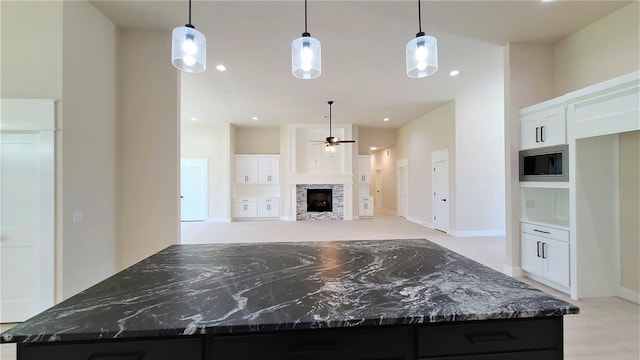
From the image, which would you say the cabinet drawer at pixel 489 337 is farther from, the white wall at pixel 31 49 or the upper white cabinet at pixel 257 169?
the upper white cabinet at pixel 257 169

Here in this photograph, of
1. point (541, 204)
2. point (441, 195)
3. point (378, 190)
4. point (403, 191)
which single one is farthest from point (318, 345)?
point (378, 190)

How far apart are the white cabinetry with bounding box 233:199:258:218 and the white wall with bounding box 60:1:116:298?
6.45 meters

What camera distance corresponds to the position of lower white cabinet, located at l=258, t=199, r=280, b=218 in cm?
1020

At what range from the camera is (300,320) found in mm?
968

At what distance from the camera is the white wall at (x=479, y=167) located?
714cm

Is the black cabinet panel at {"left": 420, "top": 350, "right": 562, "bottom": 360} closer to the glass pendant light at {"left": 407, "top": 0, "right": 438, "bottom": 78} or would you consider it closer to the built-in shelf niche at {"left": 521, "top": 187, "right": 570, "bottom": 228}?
the glass pendant light at {"left": 407, "top": 0, "right": 438, "bottom": 78}

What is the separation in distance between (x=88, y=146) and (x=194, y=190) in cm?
681

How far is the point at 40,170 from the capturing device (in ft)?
9.41

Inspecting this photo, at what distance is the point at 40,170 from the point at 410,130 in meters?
9.20

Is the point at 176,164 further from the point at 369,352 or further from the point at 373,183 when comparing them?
the point at 373,183

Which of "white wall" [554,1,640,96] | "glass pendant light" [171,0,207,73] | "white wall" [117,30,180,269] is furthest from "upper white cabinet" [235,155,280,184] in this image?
"glass pendant light" [171,0,207,73]

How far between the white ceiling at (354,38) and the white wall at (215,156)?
9.27 feet

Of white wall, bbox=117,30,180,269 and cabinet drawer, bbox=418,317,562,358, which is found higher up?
white wall, bbox=117,30,180,269

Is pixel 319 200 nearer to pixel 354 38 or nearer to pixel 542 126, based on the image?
pixel 354 38
